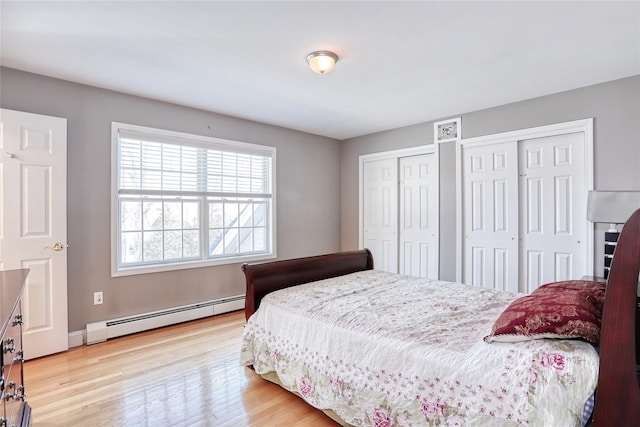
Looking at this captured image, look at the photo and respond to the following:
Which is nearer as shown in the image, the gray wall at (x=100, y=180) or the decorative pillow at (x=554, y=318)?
the decorative pillow at (x=554, y=318)

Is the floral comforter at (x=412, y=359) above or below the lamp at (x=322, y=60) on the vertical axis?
below

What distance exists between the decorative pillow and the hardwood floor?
118cm

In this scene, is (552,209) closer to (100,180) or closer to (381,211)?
(381,211)

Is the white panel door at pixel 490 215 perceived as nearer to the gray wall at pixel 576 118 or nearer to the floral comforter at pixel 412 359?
the gray wall at pixel 576 118

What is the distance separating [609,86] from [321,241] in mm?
3895

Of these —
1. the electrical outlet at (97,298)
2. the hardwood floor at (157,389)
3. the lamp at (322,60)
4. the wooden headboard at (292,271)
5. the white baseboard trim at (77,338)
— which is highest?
the lamp at (322,60)

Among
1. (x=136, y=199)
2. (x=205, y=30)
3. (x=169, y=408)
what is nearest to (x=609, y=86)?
(x=205, y=30)

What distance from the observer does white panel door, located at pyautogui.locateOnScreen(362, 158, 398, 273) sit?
4.97m

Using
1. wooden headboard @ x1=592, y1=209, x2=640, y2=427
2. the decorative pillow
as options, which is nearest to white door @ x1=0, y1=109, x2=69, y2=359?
the decorative pillow

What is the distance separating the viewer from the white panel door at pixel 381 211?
16.3 feet

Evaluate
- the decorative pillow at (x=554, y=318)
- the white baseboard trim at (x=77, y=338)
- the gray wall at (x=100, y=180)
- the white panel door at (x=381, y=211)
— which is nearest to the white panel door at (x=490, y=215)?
the white panel door at (x=381, y=211)

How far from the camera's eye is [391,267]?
16.5 feet

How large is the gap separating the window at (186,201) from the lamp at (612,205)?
356cm

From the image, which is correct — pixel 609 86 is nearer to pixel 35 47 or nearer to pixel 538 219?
pixel 538 219
